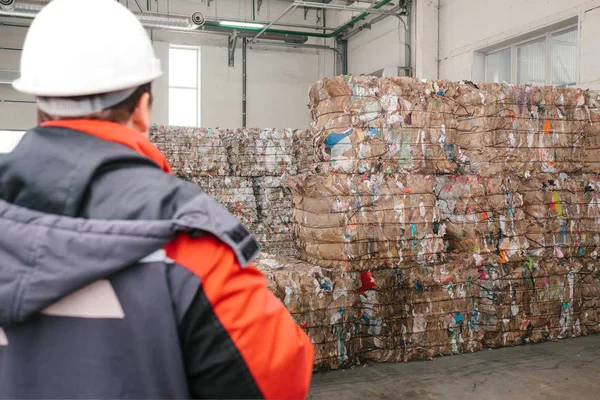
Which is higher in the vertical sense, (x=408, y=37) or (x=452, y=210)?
→ (x=408, y=37)

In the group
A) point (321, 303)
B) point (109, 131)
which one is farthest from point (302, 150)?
point (109, 131)

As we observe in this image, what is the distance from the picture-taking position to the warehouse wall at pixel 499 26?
7.05 metres

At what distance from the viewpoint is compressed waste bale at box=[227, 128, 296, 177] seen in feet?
26.6

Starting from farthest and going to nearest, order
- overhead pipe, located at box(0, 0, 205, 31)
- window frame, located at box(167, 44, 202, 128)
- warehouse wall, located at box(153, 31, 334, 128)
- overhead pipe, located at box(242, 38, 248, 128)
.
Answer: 1. overhead pipe, located at box(242, 38, 248, 128)
2. warehouse wall, located at box(153, 31, 334, 128)
3. window frame, located at box(167, 44, 202, 128)
4. overhead pipe, located at box(0, 0, 205, 31)

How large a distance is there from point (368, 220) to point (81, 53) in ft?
11.9

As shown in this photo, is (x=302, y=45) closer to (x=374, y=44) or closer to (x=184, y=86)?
(x=374, y=44)

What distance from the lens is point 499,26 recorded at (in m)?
8.96

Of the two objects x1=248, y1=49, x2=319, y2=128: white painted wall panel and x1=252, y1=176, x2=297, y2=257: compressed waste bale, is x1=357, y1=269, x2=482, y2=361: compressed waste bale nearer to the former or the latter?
x1=252, y1=176, x2=297, y2=257: compressed waste bale

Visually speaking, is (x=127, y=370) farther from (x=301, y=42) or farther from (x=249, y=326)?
(x=301, y=42)

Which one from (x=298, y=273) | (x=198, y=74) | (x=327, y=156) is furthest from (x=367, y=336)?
(x=198, y=74)

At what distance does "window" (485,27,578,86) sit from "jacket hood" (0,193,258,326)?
8.06m

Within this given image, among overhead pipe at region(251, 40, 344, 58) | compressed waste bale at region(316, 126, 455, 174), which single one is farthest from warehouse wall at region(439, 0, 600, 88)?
overhead pipe at region(251, 40, 344, 58)

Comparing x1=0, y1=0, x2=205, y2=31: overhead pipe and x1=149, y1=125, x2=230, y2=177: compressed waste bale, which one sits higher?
x1=0, y1=0, x2=205, y2=31: overhead pipe

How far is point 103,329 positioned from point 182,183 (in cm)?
29
